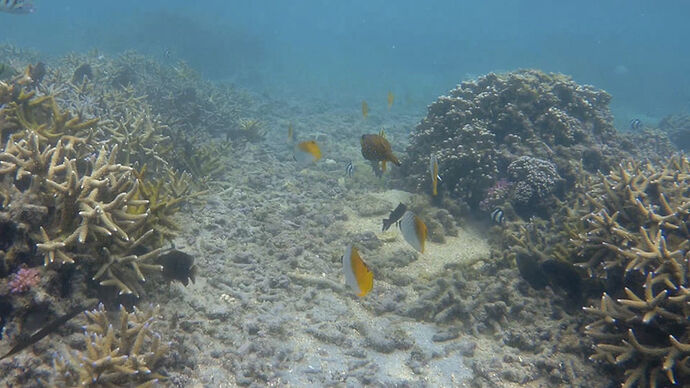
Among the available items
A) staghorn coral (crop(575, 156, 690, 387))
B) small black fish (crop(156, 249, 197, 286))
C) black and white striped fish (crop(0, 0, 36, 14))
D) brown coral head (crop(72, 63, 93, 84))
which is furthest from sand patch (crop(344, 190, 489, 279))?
brown coral head (crop(72, 63, 93, 84))

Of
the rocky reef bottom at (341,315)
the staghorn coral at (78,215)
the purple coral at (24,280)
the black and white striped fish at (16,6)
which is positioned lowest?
the rocky reef bottom at (341,315)

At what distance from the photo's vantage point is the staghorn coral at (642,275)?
11.8 ft

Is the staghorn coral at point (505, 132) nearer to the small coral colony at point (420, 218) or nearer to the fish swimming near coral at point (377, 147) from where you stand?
the small coral colony at point (420, 218)

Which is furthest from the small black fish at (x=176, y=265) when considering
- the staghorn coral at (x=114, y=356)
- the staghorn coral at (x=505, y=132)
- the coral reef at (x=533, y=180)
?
the coral reef at (x=533, y=180)

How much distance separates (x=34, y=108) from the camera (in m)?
5.67

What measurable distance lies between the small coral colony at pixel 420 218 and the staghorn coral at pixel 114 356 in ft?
0.05

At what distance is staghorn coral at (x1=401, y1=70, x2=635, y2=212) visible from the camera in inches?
328

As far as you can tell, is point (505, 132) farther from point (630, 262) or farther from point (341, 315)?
point (341, 315)

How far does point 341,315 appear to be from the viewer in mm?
5180

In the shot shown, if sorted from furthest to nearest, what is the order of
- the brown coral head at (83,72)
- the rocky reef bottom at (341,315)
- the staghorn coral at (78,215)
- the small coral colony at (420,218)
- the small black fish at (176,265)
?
the brown coral head at (83,72)
the small black fish at (176,265)
the rocky reef bottom at (341,315)
the staghorn coral at (78,215)
the small coral colony at (420,218)

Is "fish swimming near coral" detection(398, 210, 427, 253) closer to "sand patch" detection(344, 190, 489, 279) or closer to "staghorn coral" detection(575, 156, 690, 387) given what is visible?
"staghorn coral" detection(575, 156, 690, 387)

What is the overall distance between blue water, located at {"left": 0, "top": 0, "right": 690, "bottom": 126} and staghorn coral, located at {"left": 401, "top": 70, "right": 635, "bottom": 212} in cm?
1291

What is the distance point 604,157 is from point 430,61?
54.2 meters

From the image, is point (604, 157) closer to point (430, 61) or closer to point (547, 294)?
point (547, 294)
